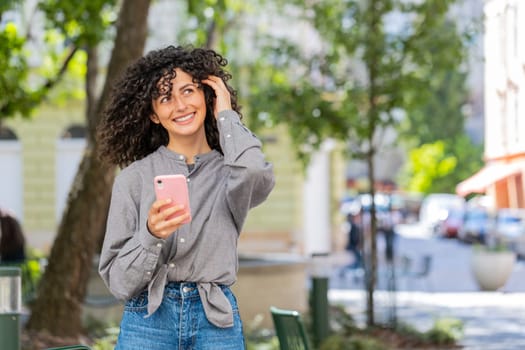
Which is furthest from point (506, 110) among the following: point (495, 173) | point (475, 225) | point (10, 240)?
point (475, 225)

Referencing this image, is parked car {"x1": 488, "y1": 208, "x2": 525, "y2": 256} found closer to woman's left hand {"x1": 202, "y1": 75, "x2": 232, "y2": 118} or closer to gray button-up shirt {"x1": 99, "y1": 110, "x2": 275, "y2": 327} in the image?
woman's left hand {"x1": 202, "y1": 75, "x2": 232, "y2": 118}

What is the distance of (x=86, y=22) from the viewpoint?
1335 cm

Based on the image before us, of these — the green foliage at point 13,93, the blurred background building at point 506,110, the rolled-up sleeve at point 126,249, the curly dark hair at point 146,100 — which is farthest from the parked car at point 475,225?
the rolled-up sleeve at point 126,249

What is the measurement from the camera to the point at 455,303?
2023 centimetres

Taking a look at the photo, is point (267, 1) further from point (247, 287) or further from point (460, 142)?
point (460, 142)

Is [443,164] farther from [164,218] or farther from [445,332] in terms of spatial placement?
[164,218]

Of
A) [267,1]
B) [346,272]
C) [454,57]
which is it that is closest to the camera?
[454,57]

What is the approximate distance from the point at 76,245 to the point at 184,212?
826cm

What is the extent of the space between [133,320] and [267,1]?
591 inches

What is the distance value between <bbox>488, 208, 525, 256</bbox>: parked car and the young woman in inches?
1212

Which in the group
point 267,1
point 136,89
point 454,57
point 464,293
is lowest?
point 464,293

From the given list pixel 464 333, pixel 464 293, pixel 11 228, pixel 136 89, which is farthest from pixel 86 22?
pixel 464 293

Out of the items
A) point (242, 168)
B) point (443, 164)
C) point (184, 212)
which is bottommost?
Answer: point (184, 212)

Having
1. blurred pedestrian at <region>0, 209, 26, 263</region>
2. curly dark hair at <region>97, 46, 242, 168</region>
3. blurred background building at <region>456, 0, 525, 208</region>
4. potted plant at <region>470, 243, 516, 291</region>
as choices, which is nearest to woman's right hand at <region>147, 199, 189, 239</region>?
curly dark hair at <region>97, 46, 242, 168</region>
